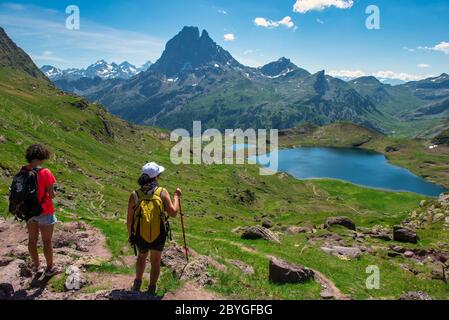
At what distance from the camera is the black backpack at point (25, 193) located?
578 inches

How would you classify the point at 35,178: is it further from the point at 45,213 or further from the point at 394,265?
the point at 394,265

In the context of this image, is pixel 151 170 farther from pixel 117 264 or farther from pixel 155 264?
pixel 117 264

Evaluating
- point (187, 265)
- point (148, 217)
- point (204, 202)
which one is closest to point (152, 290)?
point (148, 217)

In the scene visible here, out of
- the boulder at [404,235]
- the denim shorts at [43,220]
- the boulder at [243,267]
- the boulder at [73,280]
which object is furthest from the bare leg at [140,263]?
the boulder at [404,235]

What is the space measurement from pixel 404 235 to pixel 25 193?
42649mm

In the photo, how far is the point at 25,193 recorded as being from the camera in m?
14.7

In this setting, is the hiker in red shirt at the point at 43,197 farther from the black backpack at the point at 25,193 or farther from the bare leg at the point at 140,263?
the bare leg at the point at 140,263

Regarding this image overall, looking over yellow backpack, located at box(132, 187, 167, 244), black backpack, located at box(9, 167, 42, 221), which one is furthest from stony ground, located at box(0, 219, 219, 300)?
black backpack, located at box(9, 167, 42, 221)

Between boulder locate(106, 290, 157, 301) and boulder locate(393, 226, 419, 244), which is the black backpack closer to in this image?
boulder locate(106, 290, 157, 301)

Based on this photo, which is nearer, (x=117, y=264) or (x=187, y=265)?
(x=187, y=265)

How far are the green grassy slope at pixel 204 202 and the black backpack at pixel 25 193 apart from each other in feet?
15.9

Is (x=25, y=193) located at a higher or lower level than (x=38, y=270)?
higher
